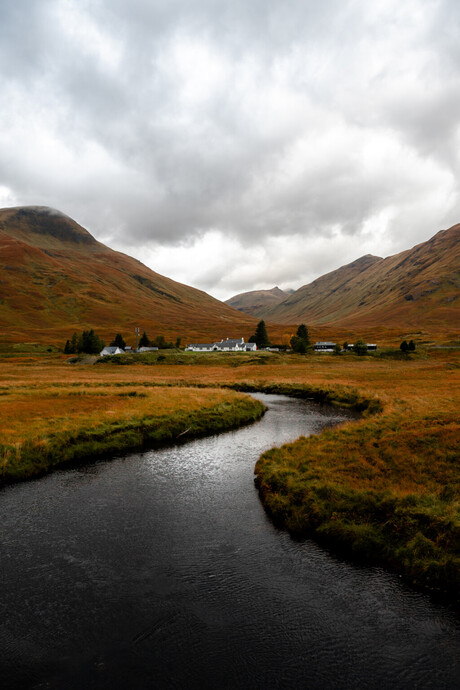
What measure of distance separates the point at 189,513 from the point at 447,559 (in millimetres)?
11913

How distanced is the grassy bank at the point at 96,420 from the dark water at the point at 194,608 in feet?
19.6

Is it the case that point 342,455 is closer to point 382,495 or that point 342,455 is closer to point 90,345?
point 382,495

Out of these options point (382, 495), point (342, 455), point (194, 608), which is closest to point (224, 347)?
point (342, 455)

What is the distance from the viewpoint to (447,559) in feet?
45.2

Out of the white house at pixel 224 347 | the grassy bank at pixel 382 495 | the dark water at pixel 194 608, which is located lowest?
the dark water at pixel 194 608

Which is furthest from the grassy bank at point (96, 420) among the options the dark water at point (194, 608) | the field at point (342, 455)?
the dark water at point (194, 608)

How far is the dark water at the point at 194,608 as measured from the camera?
33.7ft

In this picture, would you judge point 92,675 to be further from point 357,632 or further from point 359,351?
point 359,351

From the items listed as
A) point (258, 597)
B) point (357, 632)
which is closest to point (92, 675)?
point (258, 597)

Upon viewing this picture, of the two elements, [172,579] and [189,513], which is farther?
[189,513]

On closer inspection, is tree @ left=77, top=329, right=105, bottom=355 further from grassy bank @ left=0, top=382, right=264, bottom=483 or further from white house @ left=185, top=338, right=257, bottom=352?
grassy bank @ left=0, top=382, right=264, bottom=483

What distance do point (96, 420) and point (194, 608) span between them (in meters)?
24.2

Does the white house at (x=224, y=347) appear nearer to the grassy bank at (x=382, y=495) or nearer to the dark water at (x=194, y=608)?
the grassy bank at (x=382, y=495)

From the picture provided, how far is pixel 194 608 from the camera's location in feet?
41.2
